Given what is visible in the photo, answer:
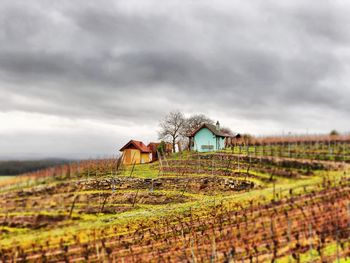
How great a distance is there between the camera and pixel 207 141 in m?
36.9

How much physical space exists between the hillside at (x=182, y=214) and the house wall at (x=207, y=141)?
1094cm

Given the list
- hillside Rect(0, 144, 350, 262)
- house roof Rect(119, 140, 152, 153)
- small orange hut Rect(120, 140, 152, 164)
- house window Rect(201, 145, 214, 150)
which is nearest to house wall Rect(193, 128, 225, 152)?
house window Rect(201, 145, 214, 150)

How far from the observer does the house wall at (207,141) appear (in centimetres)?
3638

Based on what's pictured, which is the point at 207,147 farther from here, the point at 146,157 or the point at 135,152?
the point at 146,157

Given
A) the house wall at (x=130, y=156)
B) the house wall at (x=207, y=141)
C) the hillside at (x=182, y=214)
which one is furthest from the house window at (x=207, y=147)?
the hillside at (x=182, y=214)

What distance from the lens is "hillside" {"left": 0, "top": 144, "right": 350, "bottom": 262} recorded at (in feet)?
35.9

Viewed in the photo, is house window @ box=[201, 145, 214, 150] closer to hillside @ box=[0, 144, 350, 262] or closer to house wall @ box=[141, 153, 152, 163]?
house wall @ box=[141, 153, 152, 163]

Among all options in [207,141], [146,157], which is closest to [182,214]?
[207,141]

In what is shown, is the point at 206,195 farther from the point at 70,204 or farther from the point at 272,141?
the point at 272,141

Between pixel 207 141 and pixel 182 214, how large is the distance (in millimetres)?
21435

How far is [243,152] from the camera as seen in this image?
2991 cm

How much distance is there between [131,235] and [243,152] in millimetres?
17961

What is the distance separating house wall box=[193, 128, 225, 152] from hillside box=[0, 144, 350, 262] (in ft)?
35.9

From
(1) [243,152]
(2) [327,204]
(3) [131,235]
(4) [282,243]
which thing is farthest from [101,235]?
(1) [243,152]
